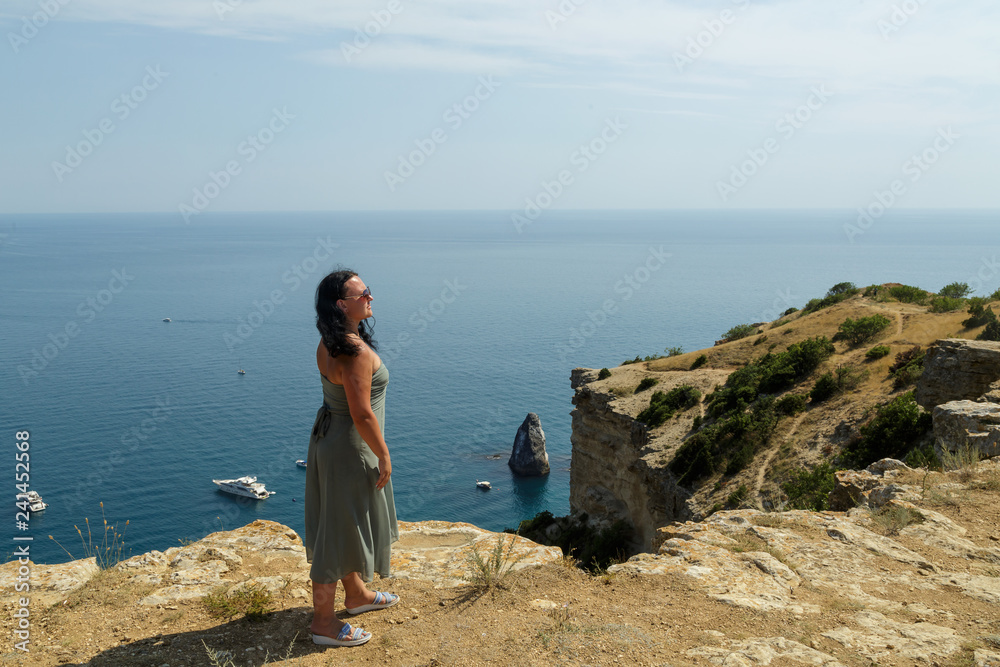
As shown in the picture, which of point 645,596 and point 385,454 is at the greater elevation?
point 385,454

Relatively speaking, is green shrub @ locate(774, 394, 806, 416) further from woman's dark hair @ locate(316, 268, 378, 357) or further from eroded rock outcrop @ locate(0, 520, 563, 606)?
woman's dark hair @ locate(316, 268, 378, 357)

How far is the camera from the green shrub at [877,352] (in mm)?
26859

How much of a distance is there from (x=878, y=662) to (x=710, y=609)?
141 centimetres

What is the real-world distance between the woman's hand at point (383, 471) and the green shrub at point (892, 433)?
15.9 meters

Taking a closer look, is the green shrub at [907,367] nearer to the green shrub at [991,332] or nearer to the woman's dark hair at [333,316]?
the green shrub at [991,332]

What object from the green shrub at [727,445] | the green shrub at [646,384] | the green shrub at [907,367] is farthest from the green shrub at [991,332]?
the green shrub at [646,384]

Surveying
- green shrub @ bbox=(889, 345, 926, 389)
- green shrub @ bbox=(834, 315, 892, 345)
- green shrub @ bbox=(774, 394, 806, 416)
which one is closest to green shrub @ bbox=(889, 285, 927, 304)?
green shrub @ bbox=(834, 315, 892, 345)

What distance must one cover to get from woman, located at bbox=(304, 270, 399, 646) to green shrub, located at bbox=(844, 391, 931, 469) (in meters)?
16.0

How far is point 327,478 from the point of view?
534 centimetres

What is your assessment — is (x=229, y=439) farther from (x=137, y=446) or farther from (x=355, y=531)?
(x=355, y=531)

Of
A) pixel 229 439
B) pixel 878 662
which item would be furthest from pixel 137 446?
pixel 878 662

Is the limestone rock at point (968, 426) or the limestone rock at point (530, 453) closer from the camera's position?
the limestone rock at point (968, 426)

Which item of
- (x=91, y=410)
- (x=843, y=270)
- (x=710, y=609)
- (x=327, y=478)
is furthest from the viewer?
(x=843, y=270)

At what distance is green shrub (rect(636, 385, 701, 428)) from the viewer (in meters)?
30.3
